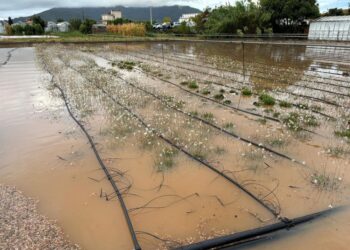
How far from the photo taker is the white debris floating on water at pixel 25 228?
353 cm

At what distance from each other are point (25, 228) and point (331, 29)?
28.4 meters

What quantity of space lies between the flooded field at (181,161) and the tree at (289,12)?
2508 cm

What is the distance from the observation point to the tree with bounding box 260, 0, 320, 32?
31.7 meters

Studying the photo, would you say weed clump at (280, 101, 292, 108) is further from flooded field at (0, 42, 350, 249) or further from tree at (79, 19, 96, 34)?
tree at (79, 19, 96, 34)

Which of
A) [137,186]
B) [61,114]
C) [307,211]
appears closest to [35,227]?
[137,186]

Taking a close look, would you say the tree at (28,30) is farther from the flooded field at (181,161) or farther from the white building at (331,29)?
the flooded field at (181,161)

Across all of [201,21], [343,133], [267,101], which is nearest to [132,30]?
[201,21]

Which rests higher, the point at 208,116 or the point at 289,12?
the point at 289,12

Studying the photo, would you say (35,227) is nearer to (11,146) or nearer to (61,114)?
(11,146)

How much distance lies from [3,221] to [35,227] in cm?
45

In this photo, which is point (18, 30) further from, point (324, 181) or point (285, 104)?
point (324, 181)

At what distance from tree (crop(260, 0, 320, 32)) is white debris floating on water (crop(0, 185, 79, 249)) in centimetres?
3358

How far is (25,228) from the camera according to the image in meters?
3.79

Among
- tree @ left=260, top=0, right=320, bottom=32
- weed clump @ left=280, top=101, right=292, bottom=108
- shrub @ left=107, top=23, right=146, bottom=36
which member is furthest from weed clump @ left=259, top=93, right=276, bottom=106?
shrub @ left=107, top=23, right=146, bottom=36
